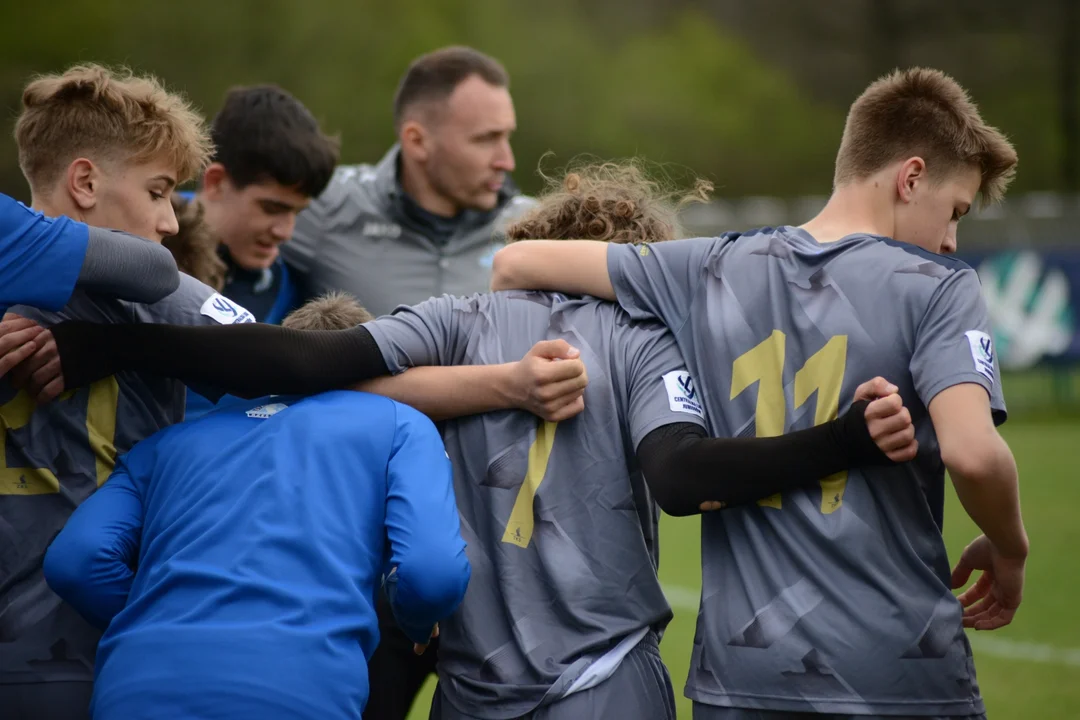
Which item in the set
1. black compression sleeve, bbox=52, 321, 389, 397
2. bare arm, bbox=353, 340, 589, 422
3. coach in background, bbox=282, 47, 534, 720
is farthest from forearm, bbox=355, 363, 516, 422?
coach in background, bbox=282, 47, 534, 720

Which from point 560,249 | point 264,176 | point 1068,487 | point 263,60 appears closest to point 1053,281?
point 1068,487

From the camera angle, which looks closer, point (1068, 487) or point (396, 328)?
point (396, 328)

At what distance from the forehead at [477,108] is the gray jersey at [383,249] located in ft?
1.04

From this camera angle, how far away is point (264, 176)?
4.93m

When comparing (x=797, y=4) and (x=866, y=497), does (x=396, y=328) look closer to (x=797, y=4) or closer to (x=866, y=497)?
(x=866, y=497)

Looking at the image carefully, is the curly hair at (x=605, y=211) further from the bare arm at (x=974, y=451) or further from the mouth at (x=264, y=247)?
the mouth at (x=264, y=247)

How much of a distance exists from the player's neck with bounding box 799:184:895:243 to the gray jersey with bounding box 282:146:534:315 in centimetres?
244

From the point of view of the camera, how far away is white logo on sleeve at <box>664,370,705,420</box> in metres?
2.93

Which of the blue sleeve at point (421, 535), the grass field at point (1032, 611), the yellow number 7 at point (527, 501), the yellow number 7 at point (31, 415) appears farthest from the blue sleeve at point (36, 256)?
the grass field at point (1032, 611)

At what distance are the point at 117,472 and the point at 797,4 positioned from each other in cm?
4301

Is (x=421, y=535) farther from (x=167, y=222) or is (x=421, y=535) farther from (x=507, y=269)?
(x=167, y=222)

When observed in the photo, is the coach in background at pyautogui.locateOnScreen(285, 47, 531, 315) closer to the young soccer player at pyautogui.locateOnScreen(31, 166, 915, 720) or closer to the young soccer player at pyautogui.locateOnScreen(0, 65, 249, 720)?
the young soccer player at pyautogui.locateOnScreen(0, 65, 249, 720)

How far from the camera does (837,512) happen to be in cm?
283

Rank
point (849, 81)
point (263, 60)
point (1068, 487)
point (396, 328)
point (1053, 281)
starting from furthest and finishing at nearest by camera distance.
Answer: point (849, 81) < point (263, 60) < point (1053, 281) < point (1068, 487) < point (396, 328)
